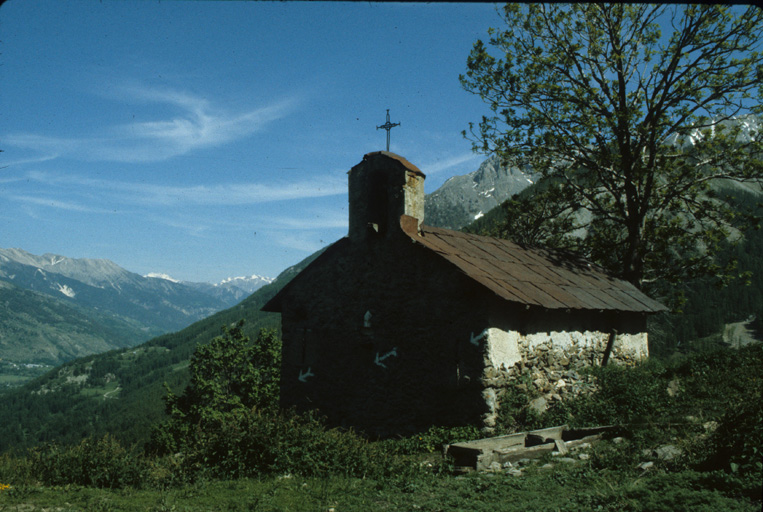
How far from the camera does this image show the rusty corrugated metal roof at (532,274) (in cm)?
1309

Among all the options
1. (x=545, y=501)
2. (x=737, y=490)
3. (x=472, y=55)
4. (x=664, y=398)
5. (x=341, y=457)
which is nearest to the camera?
(x=737, y=490)

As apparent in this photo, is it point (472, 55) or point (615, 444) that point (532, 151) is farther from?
point (615, 444)

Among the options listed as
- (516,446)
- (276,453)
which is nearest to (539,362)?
(516,446)

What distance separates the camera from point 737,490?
6629 millimetres

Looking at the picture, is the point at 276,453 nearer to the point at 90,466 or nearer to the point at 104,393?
the point at 90,466

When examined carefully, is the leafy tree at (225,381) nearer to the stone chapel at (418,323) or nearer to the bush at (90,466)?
the stone chapel at (418,323)

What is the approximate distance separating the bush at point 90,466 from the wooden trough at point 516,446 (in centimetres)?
550

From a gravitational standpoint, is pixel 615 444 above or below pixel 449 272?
below

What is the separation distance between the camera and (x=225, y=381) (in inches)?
1320

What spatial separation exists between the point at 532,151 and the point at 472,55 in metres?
4.77

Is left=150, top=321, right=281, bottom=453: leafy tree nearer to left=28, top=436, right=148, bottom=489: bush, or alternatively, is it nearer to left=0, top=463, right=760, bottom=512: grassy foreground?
left=28, top=436, right=148, bottom=489: bush

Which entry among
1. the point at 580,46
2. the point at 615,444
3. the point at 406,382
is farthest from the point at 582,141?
the point at 615,444

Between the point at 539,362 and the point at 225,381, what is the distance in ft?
80.6

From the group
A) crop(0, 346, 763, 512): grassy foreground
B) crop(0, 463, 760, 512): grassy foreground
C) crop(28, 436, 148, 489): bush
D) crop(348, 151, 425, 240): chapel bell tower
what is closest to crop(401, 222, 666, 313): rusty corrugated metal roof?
crop(348, 151, 425, 240): chapel bell tower
